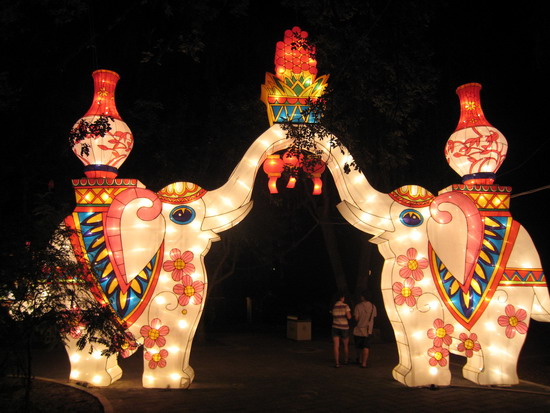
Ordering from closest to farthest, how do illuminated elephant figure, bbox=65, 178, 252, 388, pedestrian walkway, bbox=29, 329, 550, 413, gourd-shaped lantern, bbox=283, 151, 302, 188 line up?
pedestrian walkway, bbox=29, 329, 550, 413 → illuminated elephant figure, bbox=65, 178, 252, 388 → gourd-shaped lantern, bbox=283, 151, 302, 188

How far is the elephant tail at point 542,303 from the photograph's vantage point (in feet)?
21.7

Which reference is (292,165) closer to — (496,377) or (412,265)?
(412,265)

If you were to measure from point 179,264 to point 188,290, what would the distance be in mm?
381

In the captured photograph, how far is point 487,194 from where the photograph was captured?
6805 mm

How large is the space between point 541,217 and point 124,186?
12983 mm

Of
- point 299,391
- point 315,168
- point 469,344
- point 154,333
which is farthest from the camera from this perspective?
point 315,168

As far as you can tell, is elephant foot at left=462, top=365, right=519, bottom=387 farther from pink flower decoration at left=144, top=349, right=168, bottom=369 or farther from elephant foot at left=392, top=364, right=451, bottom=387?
pink flower decoration at left=144, top=349, right=168, bottom=369

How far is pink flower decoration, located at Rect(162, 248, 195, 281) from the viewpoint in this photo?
21.4ft

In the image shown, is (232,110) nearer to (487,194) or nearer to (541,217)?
(487,194)

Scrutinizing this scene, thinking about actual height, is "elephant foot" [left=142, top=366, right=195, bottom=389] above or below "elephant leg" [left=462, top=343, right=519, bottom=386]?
below

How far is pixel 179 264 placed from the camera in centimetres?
654

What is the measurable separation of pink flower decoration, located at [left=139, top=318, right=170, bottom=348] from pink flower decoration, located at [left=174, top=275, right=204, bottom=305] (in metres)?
0.41


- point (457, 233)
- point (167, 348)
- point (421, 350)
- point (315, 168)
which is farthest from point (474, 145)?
point (167, 348)

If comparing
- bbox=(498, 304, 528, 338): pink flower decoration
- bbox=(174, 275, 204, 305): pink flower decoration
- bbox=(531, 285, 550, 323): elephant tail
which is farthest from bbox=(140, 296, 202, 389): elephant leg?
bbox=(531, 285, 550, 323): elephant tail
